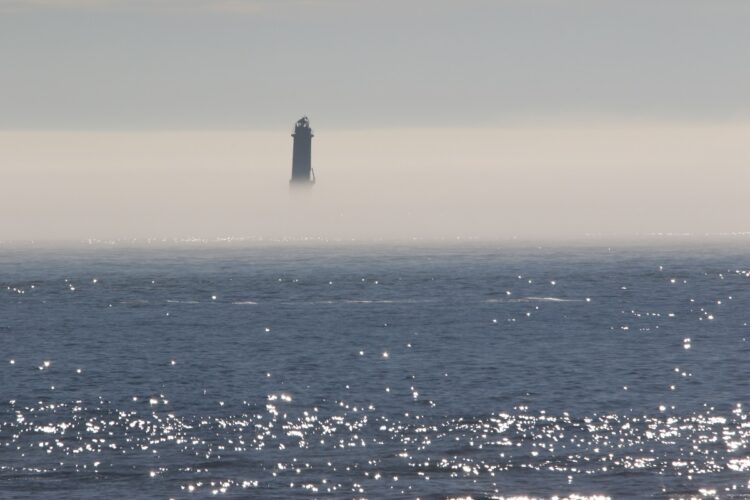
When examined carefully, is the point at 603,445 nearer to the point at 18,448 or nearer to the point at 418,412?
the point at 418,412

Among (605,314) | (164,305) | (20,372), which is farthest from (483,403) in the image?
(164,305)

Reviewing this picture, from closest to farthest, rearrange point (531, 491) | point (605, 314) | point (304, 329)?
point (531, 491) → point (304, 329) → point (605, 314)

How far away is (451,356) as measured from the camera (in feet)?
237

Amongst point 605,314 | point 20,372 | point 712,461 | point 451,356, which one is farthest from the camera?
point 605,314

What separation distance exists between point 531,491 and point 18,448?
18676 millimetres

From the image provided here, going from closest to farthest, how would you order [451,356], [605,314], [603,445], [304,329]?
[603,445] → [451,356] → [304,329] → [605,314]

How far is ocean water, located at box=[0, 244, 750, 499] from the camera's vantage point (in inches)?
1499

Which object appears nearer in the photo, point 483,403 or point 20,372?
point 483,403

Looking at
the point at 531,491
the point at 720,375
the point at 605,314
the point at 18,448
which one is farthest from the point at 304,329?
the point at 531,491

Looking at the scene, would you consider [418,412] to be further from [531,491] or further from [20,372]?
[20,372]

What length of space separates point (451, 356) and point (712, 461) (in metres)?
32.8

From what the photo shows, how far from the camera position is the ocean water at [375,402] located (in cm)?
3806

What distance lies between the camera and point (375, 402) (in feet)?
175

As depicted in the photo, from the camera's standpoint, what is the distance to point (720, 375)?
61688mm
